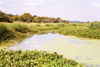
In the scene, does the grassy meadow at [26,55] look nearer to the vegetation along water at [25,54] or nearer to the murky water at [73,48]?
the vegetation along water at [25,54]

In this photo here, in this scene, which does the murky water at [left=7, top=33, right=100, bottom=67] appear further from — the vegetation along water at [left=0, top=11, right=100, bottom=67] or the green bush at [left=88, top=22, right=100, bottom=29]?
the green bush at [left=88, top=22, right=100, bottom=29]

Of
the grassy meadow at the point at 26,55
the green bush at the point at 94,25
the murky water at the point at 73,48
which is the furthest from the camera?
the green bush at the point at 94,25

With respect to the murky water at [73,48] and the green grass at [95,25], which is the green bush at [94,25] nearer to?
the green grass at [95,25]

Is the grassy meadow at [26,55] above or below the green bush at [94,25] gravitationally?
below

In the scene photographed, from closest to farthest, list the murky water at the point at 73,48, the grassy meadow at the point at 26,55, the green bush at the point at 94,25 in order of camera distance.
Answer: the grassy meadow at the point at 26,55
the murky water at the point at 73,48
the green bush at the point at 94,25

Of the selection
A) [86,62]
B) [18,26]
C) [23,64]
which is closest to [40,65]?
[23,64]

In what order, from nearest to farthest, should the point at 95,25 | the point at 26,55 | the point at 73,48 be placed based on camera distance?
the point at 26,55 → the point at 73,48 → the point at 95,25

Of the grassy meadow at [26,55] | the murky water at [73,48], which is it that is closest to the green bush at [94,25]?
the grassy meadow at [26,55]

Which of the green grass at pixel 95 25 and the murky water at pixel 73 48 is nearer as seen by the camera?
the murky water at pixel 73 48

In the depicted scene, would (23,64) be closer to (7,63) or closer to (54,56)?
(7,63)

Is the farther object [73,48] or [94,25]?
[94,25]

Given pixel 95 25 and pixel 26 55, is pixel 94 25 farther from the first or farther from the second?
pixel 26 55

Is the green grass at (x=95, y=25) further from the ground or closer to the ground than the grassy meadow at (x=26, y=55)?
further from the ground

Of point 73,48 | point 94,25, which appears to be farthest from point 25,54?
point 94,25
